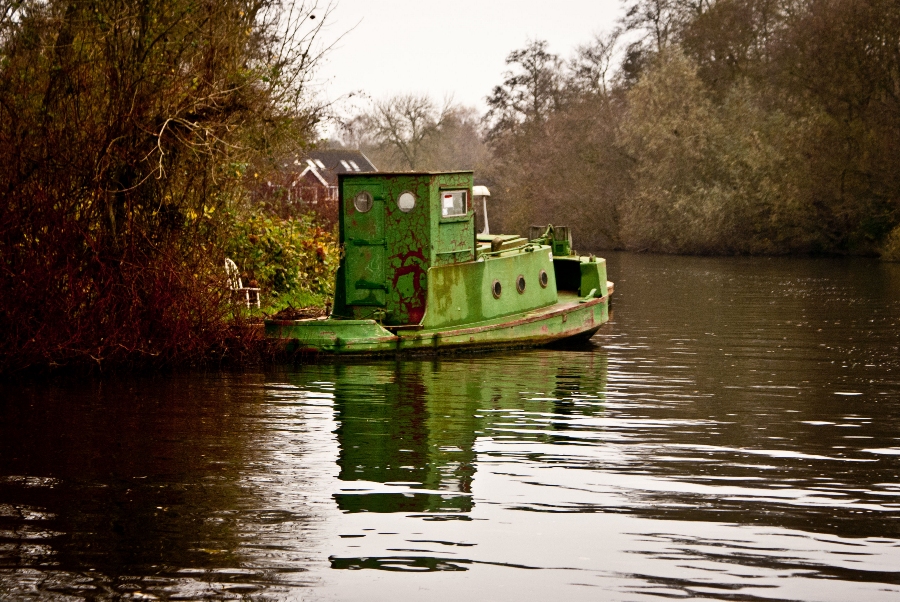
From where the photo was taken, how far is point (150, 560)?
666 cm

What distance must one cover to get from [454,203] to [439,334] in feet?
6.47

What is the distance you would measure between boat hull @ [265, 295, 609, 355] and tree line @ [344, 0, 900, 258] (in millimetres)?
28061

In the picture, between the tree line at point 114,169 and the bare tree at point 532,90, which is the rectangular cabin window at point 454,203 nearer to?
the tree line at point 114,169

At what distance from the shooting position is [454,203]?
687 inches

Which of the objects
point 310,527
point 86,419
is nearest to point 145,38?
point 86,419

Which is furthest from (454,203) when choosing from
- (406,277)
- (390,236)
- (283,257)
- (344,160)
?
(344,160)

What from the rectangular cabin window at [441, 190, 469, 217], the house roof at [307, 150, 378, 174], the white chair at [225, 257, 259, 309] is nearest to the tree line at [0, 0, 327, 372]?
the white chair at [225, 257, 259, 309]

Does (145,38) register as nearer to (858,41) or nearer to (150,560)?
(150,560)

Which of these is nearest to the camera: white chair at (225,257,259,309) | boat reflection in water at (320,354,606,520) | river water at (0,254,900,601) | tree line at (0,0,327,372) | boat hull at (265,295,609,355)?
river water at (0,254,900,601)

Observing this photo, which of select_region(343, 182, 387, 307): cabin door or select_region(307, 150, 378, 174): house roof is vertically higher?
A: select_region(307, 150, 378, 174): house roof

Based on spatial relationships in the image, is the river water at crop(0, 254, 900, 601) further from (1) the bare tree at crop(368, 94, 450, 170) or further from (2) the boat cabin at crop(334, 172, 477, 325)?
(1) the bare tree at crop(368, 94, 450, 170)

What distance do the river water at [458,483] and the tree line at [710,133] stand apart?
30984 millimetres

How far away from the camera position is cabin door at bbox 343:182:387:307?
16938 millimetres

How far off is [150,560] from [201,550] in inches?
12.8
